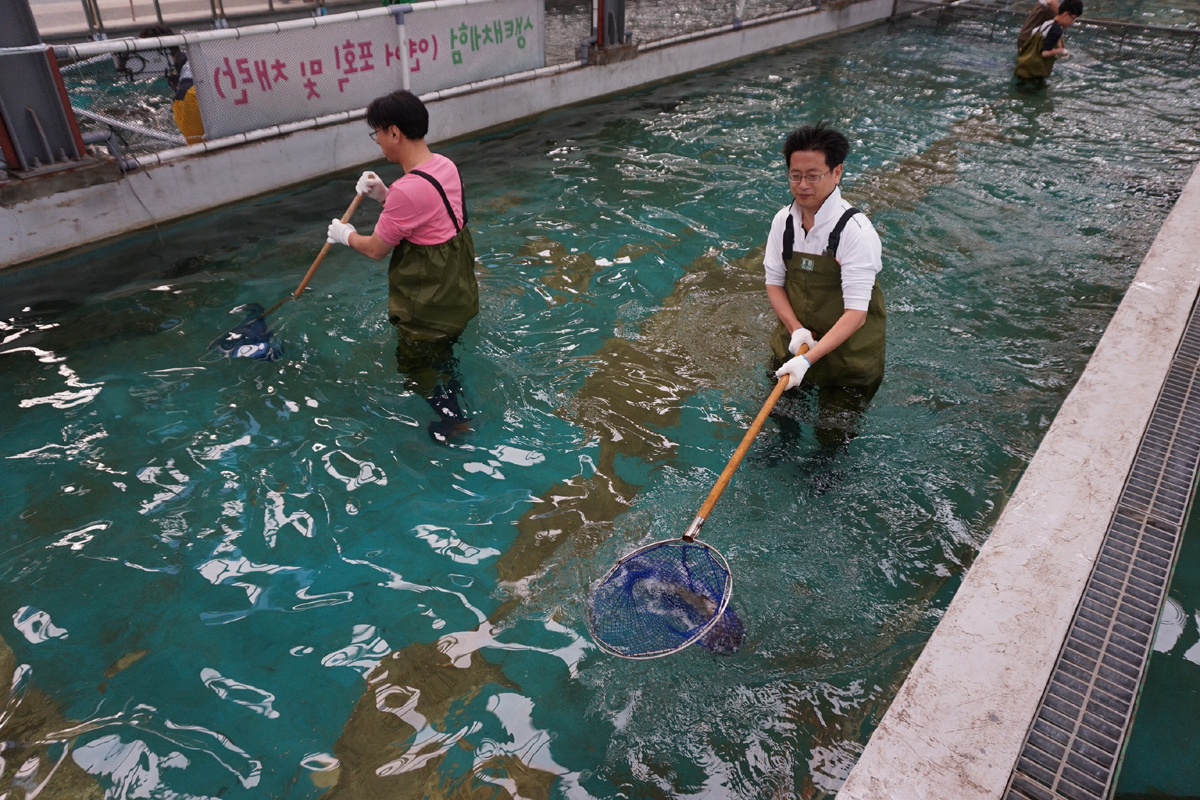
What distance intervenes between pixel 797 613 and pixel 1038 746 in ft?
3.91

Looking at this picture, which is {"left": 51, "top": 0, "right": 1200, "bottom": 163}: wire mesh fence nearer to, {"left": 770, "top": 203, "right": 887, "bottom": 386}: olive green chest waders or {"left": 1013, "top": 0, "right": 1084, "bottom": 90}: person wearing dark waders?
{"left": 1013, "top": 0, "right": 1084, "bottom": 90}: person wearing dark waders

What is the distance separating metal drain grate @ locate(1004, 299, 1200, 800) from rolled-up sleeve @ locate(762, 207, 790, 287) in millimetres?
2043

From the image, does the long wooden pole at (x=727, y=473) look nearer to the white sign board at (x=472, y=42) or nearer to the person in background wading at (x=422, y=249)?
the person in background wading at (x=422, y=249)

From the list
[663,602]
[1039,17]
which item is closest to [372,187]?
[663,602]

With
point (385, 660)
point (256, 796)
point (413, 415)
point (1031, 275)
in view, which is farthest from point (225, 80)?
point (1031, 275)

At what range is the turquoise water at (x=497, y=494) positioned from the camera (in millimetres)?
3305

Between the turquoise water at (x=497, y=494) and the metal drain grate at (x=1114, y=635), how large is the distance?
707mm

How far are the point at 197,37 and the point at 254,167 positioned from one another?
1456 mm

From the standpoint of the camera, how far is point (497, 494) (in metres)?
4.63

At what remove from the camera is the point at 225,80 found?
759 cm

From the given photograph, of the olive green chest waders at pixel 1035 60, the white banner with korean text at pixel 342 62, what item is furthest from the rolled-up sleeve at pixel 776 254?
the olive green chest waders at pixel 1035 60

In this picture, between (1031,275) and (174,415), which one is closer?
(174,415)

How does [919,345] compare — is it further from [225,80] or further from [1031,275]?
[225,80]

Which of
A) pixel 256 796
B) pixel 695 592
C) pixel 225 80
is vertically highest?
pixel 225 80
